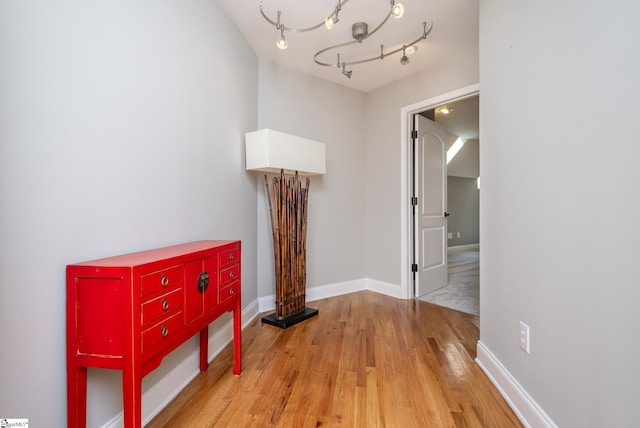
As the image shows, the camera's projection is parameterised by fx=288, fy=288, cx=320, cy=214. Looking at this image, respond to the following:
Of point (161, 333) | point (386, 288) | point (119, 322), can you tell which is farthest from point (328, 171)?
point (119, 322)

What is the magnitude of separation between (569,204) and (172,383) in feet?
6.56

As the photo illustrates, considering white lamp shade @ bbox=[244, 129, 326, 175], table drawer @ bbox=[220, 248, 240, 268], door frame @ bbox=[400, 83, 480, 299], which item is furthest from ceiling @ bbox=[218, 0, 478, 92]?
table drawer @ bbox=[220, 248, 240, 268]

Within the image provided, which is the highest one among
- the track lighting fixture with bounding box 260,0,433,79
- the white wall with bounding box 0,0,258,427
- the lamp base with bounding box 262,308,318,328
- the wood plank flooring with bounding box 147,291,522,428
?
Answer: the track lighting fixture with bounding box 260,0,433,79

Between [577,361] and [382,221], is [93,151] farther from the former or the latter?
[382,221]

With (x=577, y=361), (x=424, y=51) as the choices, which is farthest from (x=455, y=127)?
(x=577, y=361)

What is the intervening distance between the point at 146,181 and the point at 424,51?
104 inches

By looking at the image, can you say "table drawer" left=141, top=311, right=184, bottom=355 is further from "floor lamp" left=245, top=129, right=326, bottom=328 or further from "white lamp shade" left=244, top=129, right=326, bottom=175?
"white lamp shade" left=244, top=129, right=326, bottom=175

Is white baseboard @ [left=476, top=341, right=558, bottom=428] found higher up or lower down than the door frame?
lower down

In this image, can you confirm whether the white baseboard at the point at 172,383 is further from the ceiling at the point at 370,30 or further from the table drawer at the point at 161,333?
the ceiling at the point at 370,30

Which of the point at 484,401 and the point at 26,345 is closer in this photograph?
the point at 26,345

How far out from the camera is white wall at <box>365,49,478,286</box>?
127 inches

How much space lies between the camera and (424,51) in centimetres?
272

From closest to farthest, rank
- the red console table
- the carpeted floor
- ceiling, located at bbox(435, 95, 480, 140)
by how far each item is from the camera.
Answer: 1. the red console table
2. the carpeted floor
3. ceiling, located at bbox(435, 95, 480, 140)

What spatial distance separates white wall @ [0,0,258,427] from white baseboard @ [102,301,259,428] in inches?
2.6
